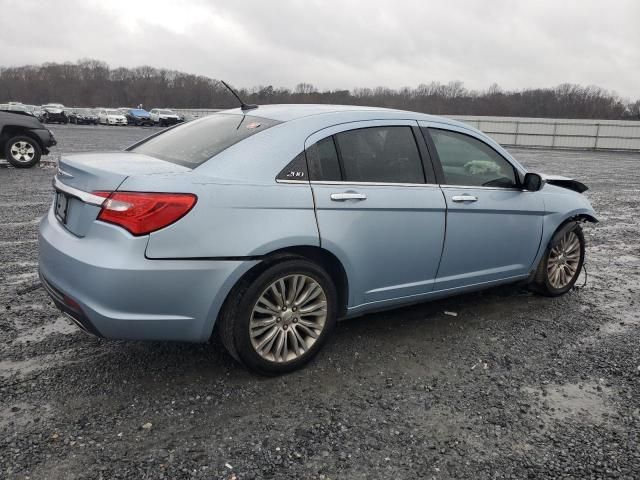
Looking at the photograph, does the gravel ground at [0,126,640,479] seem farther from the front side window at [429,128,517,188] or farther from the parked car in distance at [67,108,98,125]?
the parked car in distance at [67,108,98,125]

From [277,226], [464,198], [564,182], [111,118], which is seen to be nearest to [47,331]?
[277,226]

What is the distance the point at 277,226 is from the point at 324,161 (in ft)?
2.00

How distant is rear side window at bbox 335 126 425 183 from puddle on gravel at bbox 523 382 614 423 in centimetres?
162

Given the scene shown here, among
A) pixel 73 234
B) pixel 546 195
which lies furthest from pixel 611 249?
pixel 73 234

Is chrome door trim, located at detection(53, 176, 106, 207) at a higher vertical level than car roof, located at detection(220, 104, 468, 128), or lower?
lower

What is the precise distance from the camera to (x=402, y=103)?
72562 mm

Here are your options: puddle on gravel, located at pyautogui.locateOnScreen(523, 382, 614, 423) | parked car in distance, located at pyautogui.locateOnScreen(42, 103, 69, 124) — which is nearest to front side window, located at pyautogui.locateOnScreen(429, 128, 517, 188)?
puddle on gravel, located at pyautogui.locateOnScreen(523, 382, 614, 423)

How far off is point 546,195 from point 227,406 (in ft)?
10.8

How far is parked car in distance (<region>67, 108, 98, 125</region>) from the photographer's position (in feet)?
168

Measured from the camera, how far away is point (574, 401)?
3.19 metres

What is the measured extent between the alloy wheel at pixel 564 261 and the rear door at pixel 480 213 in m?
0.37

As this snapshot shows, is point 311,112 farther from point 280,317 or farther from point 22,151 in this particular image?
point 22,151

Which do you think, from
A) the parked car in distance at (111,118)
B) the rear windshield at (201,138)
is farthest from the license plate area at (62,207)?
the parked car in distance at (111,118)

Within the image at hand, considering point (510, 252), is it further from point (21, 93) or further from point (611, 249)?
point (21, 93)
